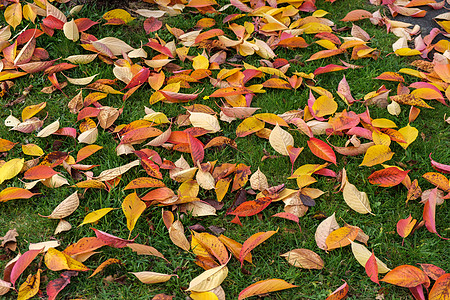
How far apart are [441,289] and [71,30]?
2762 millimetres

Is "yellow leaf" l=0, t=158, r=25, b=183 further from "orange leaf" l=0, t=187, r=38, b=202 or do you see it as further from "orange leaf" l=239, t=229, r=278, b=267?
"orange leaf" l=239, t=229, r=278, b=267

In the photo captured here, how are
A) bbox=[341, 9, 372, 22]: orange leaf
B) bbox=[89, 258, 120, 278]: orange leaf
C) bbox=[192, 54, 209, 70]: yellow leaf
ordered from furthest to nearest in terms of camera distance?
bbox=[341, 9, 372, 22]: orange leaf → bbox=[192, 54, 209, 70]: yellow leaf → bbox=[89, 258, 120, 278]: orange leaf

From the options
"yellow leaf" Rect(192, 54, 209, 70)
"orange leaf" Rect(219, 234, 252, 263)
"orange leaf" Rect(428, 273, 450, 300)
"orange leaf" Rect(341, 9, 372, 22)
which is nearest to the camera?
"orange leaf" Rect(428, 273, 450, 300)

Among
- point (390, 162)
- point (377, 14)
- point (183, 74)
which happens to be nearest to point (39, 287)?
point (183, 74)

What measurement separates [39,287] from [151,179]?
70cm

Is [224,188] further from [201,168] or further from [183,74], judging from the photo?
[183,74]

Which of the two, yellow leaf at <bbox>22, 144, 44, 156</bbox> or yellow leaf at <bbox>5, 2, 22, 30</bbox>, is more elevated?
yellow leaf at <bbox>5, 2, 22, 30</bbox>

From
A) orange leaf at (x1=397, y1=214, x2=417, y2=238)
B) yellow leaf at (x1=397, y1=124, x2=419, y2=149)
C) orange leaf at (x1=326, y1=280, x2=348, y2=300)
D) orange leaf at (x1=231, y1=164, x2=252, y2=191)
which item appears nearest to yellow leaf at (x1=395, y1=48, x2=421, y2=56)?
yellow leaf at (x1=397, y1=124, x2=419, y2=149)

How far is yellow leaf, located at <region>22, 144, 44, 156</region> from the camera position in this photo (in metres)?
2.23

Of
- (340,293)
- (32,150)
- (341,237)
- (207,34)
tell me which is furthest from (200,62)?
(340,293)

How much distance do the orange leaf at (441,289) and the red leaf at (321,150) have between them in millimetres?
745

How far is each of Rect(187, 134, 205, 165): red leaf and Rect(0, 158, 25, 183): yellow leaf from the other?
90cm

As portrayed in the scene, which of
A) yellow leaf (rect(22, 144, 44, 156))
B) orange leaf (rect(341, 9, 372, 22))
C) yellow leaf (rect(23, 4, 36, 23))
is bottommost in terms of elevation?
yellow leaf (rect(22, 144, 44, 156))

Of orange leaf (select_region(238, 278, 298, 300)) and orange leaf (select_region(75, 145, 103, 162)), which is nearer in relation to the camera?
orange leaf (select_region(238, 278, 298, 300))
